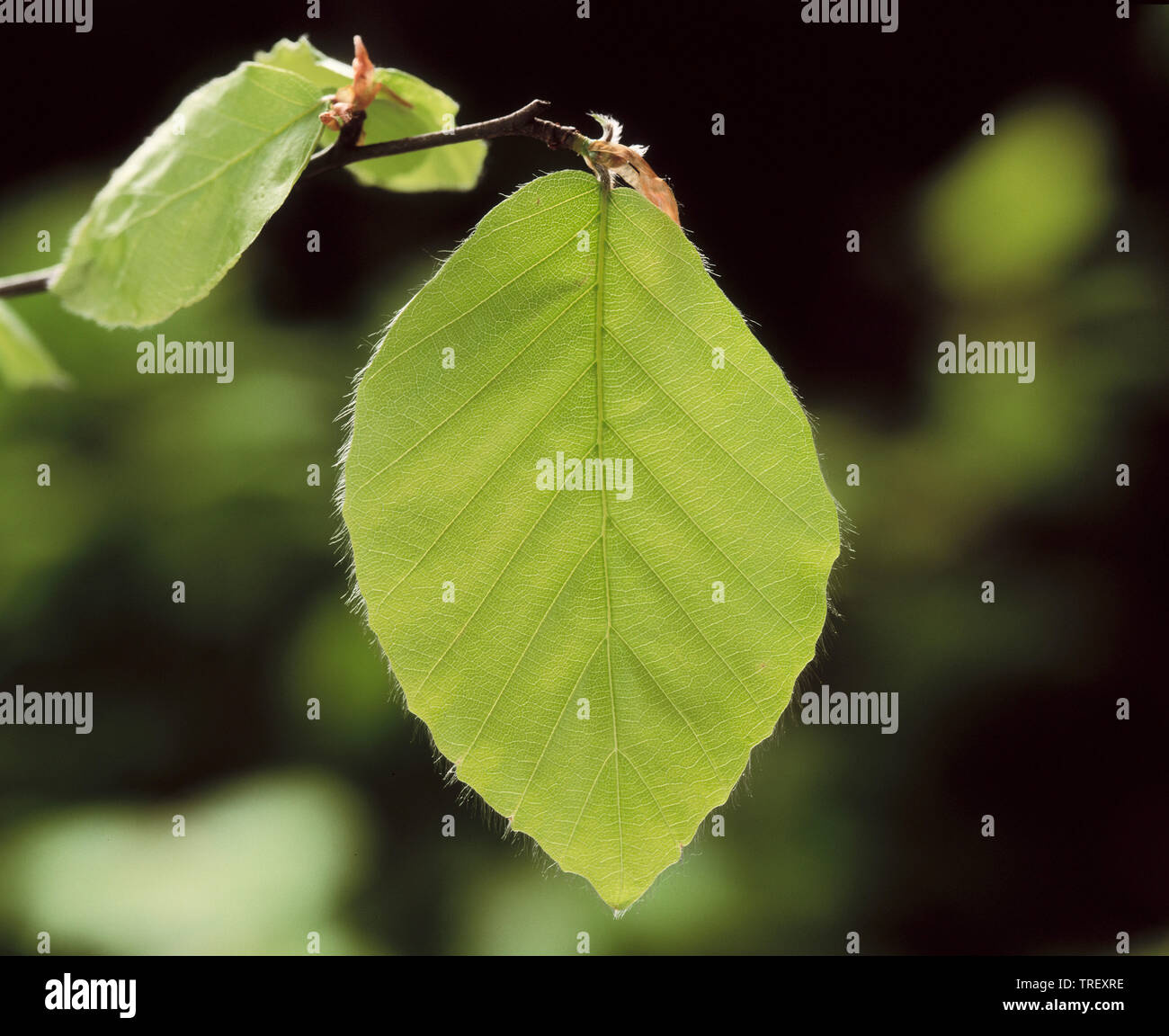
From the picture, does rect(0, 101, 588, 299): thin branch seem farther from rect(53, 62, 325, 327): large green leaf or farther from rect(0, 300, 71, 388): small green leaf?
rect(0, 300, 71, 388): small green leaf

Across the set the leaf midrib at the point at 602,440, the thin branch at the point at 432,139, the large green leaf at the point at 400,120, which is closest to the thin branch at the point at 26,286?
the thin branch at the point at 432,139

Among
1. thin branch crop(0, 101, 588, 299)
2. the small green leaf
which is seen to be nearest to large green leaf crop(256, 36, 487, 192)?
thin branch crop(0, 101, 588, 299)

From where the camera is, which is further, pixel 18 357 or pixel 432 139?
pixel 18 357

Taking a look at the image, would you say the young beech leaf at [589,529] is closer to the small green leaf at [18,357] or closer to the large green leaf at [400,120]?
the large green leaf at [400,120]

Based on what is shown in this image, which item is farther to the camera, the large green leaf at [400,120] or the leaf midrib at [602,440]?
the large green leaf at [400,120]

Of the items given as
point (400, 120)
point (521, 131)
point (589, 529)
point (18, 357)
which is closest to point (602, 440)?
point (589, 529)

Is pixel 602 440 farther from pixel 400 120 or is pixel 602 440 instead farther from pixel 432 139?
pixel 400 120
